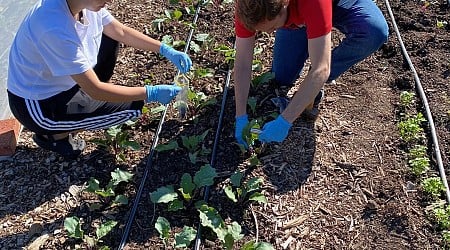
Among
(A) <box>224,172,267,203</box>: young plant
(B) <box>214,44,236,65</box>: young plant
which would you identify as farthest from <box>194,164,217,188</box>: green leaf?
(B) <box>214,44,236,65</box>: young plant

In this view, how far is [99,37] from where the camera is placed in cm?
343

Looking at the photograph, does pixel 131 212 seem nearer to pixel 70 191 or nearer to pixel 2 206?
pixel 70 191

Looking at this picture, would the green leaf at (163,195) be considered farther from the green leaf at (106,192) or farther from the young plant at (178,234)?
the green leaf at (106,192)

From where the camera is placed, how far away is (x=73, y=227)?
302 cm

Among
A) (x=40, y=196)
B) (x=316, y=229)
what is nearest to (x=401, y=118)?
(x=316, y=229)

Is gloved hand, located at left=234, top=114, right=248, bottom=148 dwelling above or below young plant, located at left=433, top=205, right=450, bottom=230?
above

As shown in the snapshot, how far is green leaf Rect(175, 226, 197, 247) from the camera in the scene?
294cm

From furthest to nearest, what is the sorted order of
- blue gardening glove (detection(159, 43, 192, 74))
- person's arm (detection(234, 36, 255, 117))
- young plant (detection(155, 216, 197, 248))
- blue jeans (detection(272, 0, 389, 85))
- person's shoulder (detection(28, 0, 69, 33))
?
blue gardening glove (detection(159, 43, 192, 74)) → blue jeans (detection(272, 0, 389, 85)) → person's arm (detection(234, 36, 255, 117)) → young plant (detection(155, 216, 197, 248)) → person's shoulder (detection(28, 0, 69, 33))

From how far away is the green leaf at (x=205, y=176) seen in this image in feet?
10.4

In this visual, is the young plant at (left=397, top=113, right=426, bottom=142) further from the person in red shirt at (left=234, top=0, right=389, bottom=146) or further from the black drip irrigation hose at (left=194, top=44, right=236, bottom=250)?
the black drip irrigation hose at (left=194, top=44, right=236, bottom=250)

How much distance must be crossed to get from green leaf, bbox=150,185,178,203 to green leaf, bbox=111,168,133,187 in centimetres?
23

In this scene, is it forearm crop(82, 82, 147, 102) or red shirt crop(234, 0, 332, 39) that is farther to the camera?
forearm crop(82, 82, 147, 102)

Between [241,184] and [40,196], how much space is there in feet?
4.01

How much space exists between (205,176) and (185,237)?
39 centimetres
